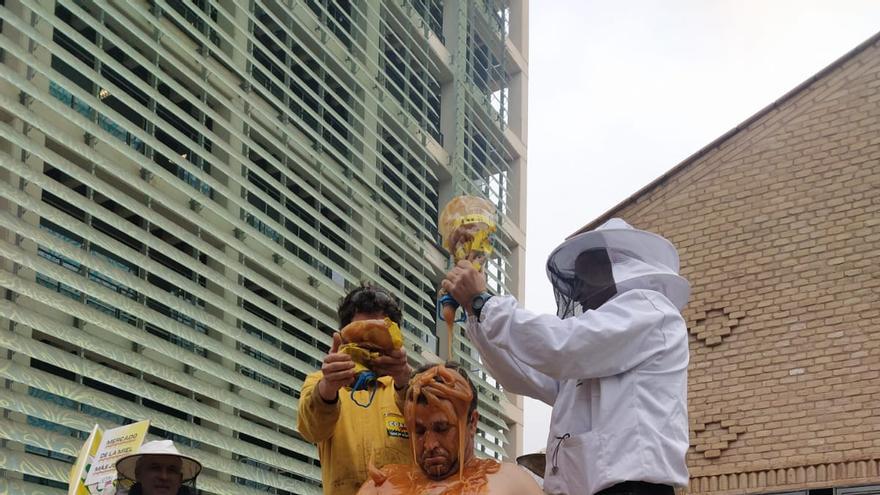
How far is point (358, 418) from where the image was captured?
4.90 m

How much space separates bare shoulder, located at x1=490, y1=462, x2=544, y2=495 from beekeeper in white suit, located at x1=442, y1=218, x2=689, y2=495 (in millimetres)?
169

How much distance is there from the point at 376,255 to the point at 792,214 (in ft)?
19.5

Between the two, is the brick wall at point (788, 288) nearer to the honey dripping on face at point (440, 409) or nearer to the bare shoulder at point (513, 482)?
the bare shoulder at point (513, 482)

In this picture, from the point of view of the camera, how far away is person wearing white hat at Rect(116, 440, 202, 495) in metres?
6.58

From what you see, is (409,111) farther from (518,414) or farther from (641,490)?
(641,490)

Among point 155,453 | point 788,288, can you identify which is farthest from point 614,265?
point 788,288

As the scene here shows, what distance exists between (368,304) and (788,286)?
384 inches

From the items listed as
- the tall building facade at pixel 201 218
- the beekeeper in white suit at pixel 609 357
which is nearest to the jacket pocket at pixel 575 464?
the beekeeper in white suit at pixel 609 357

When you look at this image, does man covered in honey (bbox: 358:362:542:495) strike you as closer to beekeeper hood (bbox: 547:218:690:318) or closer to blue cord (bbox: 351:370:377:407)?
blue cord (bbox: 351:370:377:407)

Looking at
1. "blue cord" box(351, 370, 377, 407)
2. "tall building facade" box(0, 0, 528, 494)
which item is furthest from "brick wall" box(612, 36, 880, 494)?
"blue cord" box(351, 370, 377, 407)

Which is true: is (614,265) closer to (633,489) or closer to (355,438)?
(633,489)

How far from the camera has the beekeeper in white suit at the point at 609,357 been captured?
4.12m

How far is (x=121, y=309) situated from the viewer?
1187 cm

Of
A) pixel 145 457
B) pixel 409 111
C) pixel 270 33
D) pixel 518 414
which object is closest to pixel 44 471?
pixel 145 457
